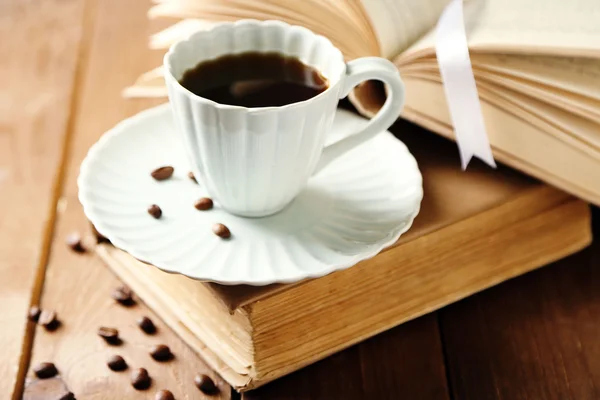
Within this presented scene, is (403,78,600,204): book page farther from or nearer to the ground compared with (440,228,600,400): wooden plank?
farther from the ground

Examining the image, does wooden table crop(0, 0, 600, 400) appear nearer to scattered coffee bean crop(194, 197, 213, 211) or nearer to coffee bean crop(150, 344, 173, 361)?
coffee bean crop(150, 344, 173, 361)

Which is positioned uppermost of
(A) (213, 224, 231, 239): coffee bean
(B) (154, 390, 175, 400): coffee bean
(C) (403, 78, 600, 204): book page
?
(C) (403, 78, 600, 204): book page

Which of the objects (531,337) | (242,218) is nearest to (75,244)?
(242,218)

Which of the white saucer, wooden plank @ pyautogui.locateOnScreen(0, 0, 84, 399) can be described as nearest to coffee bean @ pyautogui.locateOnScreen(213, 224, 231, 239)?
the white saucer

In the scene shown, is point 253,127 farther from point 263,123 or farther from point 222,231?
point 222,231

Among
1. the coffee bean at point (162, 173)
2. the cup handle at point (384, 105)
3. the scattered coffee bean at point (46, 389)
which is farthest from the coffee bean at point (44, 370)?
the cup handle at point (384, 105)

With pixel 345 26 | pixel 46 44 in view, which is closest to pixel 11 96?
pixel 46 44
